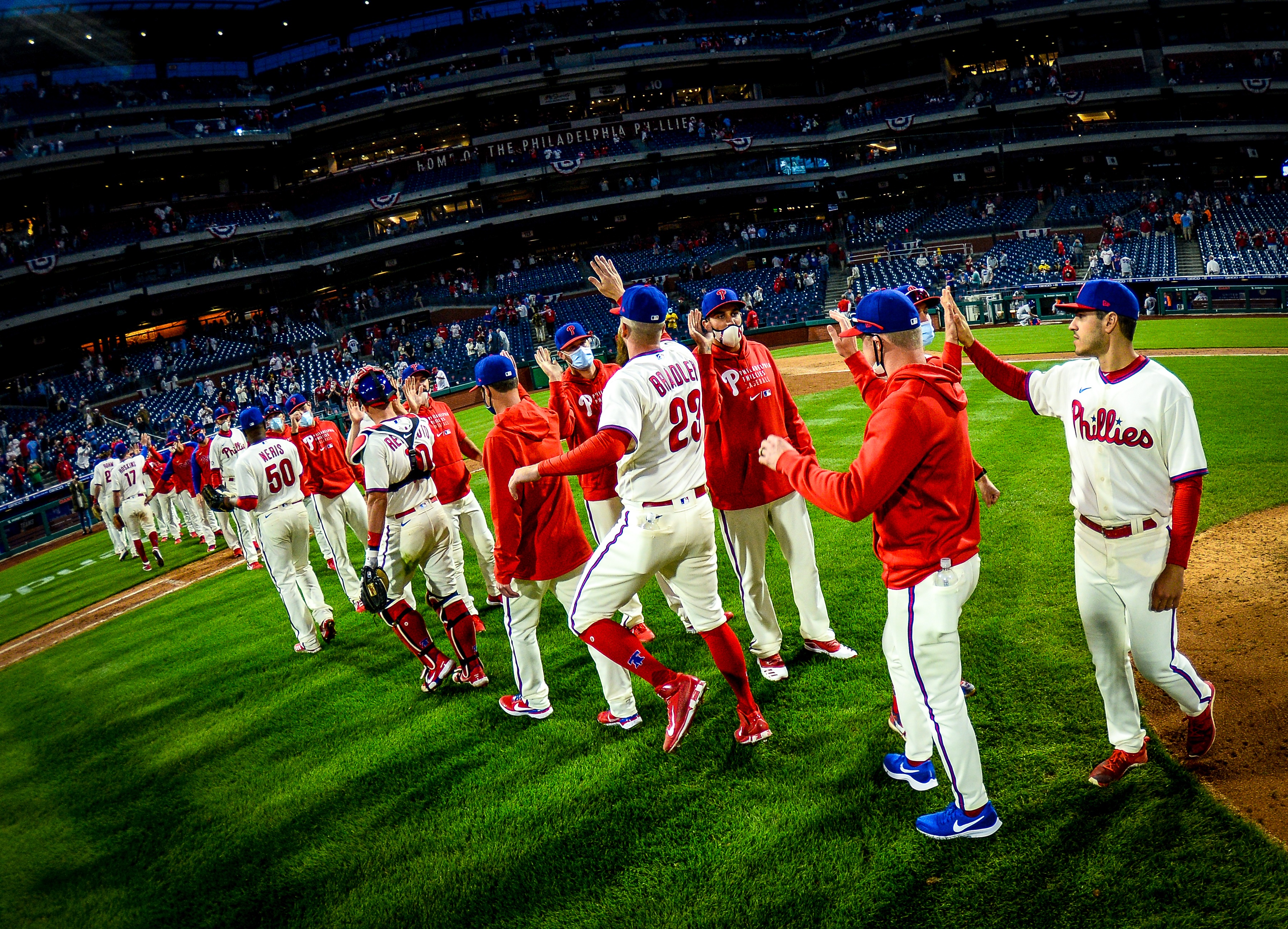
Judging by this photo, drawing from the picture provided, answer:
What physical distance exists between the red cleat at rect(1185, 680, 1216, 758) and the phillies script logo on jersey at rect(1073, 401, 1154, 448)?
52.0 inches

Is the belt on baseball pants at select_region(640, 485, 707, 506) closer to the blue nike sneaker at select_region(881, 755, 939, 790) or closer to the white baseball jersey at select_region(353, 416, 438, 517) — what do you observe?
the blue nike sneaker at select_region(881, 755, 939, 790)

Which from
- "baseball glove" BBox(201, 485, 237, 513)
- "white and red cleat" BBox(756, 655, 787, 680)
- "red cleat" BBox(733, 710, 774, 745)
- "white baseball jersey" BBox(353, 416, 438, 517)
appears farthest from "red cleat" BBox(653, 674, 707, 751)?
"baseball glove" BBox(201, 485, 237, 513)

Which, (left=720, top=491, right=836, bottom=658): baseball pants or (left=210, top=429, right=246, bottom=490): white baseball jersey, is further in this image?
(left=210, top=429, right=246, bottom=490): white baseball jersey

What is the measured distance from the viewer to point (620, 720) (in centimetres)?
517

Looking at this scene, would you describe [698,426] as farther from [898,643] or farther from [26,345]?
[26,345]

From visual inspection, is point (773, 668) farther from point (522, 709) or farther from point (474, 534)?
point (474, 534)

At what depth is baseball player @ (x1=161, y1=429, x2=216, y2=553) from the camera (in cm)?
1430

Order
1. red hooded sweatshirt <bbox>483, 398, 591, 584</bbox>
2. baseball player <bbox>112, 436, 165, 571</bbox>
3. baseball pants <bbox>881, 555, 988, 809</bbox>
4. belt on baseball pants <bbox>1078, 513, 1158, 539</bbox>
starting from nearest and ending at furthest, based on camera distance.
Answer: baseball pants <bbox>881, 555, 988, 809</bbox>, belt on baseball pants <bbox>1078, 513, 1158, 539</bbox>, red hooded sweatshirt <bbox>483, 398, 591, 584</bbox>, baseball player <bbox>112, 436, 165, 571</bbox>

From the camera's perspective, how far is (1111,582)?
3674 mm

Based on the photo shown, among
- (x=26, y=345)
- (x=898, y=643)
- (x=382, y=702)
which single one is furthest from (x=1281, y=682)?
(x=26, y=345)

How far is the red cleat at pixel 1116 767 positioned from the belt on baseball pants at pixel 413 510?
487cm

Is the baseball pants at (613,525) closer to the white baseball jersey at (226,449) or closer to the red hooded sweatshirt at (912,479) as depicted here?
the red hooded sweatshirt at (912,479)

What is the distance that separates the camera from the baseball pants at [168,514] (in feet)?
55.6

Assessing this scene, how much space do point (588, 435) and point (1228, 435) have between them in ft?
28.8
